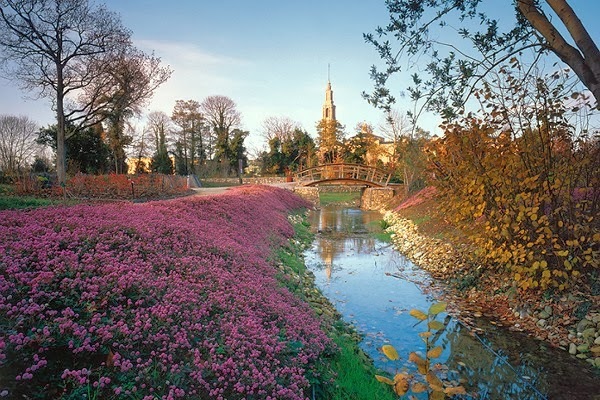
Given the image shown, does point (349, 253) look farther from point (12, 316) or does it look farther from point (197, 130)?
point (197, 130)

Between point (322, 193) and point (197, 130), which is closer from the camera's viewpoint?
point (322, 193)

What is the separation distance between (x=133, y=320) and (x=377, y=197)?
32.1 m

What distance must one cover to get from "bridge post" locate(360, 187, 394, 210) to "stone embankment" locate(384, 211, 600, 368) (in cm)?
2187

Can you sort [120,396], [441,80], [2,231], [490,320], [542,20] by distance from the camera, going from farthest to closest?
1. [490,320]
2. [441,80]
3. [542,20]
4. [2,231]
5. [120,396]

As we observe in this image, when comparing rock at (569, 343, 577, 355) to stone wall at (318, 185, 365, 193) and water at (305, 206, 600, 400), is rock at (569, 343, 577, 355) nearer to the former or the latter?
water at (305, 206, 600, 400)

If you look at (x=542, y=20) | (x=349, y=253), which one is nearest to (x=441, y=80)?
(x=542, y=20)

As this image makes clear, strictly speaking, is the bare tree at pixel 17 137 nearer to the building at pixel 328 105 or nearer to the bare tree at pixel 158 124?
the bare tree at pixel 158 124

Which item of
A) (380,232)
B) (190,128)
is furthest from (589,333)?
(190,128)

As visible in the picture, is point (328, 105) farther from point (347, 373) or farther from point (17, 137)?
point (347, 373)

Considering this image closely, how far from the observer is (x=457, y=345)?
6230 mm

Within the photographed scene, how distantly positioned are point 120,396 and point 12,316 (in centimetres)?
107

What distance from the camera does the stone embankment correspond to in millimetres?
5832

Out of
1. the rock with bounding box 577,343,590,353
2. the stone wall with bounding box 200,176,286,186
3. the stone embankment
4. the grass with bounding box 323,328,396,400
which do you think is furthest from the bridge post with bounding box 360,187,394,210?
the grass with bounding box 323,328,396,400

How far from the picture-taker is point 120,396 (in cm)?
278
